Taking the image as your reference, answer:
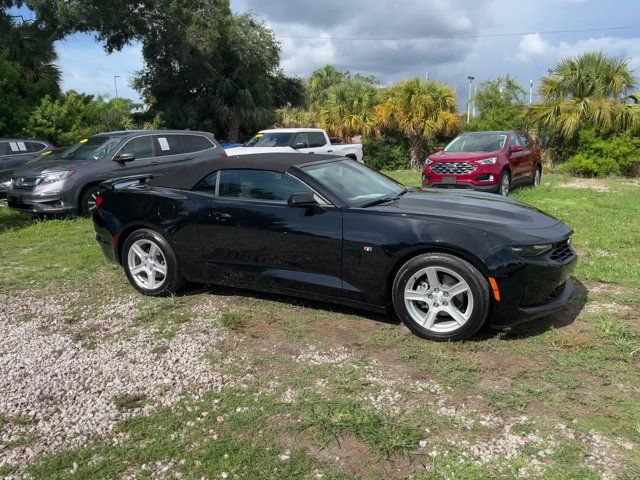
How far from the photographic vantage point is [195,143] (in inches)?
447

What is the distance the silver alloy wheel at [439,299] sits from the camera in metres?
3.98

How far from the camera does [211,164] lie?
17.2ft

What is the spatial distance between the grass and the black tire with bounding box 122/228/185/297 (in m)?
0.11

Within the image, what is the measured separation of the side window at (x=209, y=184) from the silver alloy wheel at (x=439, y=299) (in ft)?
6.91

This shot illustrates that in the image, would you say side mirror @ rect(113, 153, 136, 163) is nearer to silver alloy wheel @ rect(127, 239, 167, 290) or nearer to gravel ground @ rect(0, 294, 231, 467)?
silver alloy wheel @ rect(127, 239, 167, 290)

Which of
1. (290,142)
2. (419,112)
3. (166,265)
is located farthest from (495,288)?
(419,112)

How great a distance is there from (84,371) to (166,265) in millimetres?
1605

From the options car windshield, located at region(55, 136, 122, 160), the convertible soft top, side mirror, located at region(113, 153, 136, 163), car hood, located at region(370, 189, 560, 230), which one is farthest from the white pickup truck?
car hood, located at region(370, 189, 560, 230)

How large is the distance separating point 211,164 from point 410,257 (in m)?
2.23

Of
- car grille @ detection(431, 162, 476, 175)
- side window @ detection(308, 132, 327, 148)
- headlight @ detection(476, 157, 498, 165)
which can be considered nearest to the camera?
headlight @ detection(476, 157, 498, 165)

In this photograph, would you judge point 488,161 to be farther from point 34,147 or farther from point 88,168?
Result: point 34,147

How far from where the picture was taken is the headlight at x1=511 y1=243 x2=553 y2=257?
388cm

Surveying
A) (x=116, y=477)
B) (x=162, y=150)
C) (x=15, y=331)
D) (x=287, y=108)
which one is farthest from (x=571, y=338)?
(x=287, y=108)

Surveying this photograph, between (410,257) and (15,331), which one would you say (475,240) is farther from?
(15,331)
